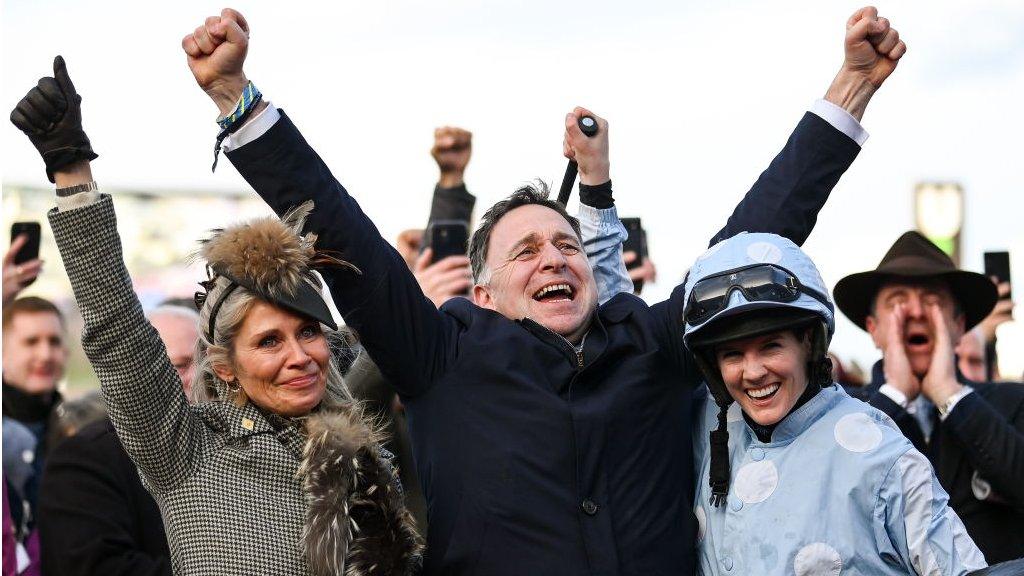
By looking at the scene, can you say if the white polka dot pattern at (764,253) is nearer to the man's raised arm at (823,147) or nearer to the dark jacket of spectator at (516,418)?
the man's raised arm at (823,147)

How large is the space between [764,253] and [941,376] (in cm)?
181

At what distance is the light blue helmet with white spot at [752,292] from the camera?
3699 mm

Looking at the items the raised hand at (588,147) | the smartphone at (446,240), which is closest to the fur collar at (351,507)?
the raised hand at (588,147)

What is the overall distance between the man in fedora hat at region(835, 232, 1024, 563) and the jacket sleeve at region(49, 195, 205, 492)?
3076mm

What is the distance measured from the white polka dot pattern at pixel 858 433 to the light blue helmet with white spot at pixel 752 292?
244mm

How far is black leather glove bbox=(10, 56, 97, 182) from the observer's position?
10.5 feet

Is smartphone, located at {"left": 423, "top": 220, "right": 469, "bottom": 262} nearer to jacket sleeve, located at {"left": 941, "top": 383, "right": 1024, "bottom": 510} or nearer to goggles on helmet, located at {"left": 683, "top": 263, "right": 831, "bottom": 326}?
goggles on helmet, located at {"left": 683, "top": 263, "right": 831, "bottom": 326}

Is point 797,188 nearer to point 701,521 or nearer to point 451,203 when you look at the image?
point 701,521

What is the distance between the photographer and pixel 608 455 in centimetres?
386

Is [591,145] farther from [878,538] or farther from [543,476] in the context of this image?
[878,538]

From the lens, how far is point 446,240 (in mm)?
5711

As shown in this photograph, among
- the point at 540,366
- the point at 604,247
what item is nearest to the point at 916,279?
the point at 604,247

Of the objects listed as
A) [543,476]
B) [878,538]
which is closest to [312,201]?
[543,476]

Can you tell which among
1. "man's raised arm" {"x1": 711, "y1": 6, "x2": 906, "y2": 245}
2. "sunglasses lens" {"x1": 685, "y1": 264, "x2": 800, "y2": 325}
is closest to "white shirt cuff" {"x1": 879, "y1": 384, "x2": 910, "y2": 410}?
"man's raised arm" {"x1": 711, "y1": 6, "x2": 906, "y2": 245}
